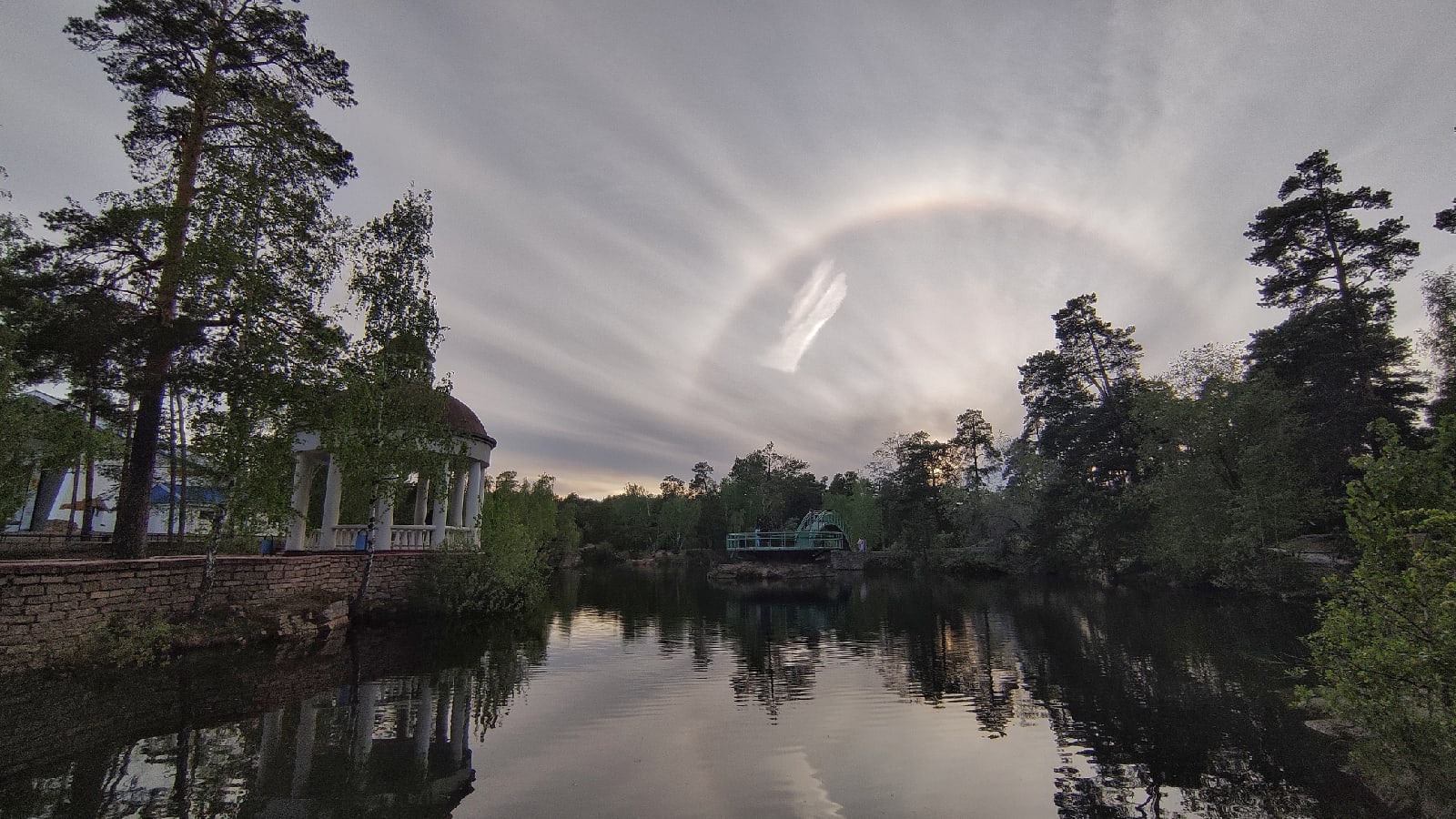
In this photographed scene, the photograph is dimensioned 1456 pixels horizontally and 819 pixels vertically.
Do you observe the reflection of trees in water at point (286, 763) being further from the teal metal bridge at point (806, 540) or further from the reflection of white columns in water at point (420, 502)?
the teal metal bridge at point (806, 540)

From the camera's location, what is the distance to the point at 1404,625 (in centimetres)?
668

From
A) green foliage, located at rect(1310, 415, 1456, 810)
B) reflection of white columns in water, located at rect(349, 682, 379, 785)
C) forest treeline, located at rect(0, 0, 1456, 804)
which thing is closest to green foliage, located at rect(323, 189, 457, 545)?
forest treeline, located at rect(0, 0, 1456, 804)

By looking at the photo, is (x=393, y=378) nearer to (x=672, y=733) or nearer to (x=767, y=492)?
(x=672, y=733)

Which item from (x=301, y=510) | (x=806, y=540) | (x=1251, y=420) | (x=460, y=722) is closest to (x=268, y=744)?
(x=460, y=722)

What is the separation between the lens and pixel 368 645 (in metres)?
16.0

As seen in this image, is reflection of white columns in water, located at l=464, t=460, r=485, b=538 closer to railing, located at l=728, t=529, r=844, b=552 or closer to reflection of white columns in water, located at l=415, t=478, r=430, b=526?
reflection of white columns in water, located at l=415, t=478, r=430, b=526

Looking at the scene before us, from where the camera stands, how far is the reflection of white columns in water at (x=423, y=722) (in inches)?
322

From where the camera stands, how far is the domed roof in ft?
82.6

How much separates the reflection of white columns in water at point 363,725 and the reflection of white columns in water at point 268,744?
89 cm

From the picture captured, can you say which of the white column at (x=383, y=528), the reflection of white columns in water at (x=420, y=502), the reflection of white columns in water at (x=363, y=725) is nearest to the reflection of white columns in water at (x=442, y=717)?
the reflection of white columns in water at (x=363, y=725)

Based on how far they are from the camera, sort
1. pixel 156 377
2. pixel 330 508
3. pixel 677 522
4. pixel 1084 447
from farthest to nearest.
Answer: pixel 677 522, pixel 1084 447, pixel 330 508, pixel 156 377

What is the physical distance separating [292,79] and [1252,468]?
4099 centimetres

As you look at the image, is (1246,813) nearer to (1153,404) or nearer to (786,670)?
(786,670)

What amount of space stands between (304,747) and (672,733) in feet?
16.7
